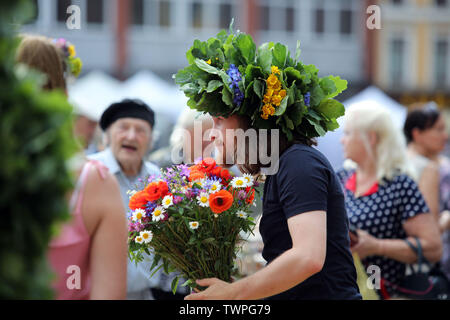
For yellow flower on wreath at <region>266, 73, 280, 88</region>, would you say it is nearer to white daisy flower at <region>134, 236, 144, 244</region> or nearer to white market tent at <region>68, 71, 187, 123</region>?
white daisy flower at <region>134, 236, 144, 244</region>

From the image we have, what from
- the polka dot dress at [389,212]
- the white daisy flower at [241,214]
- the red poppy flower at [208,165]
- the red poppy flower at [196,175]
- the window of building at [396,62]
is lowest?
the polka dot dress at [389,212]

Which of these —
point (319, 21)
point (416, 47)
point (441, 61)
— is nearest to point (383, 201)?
point (319, 21)

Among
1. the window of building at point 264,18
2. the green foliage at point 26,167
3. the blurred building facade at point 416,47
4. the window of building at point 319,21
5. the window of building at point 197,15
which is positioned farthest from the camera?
the blurred building facade at point 416,47

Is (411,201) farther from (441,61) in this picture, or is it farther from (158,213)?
(441,61)

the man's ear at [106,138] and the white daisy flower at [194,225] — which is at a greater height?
the man's ear at [106,138]

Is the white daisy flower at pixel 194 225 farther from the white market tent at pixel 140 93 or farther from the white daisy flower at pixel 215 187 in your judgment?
the white market tent at pixel 140 93

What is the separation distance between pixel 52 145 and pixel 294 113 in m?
1.20

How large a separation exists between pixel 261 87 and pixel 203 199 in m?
0.45

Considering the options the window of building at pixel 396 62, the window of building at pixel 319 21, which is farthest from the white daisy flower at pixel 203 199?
the window of building at pixel 396 62

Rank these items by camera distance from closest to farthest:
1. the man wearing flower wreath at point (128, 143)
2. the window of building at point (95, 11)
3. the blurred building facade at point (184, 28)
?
1. the man wearing flower wreath at point (128, 143)
2. the blurred building facade at point (184, 28)
3. the window of building at point (95, 11)

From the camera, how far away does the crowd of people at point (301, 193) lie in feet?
5.75

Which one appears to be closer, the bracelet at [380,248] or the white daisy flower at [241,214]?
the white daisy flower at [241,214]

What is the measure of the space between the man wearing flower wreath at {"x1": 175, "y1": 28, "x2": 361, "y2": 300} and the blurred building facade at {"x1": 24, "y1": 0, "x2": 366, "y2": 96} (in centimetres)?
1592
